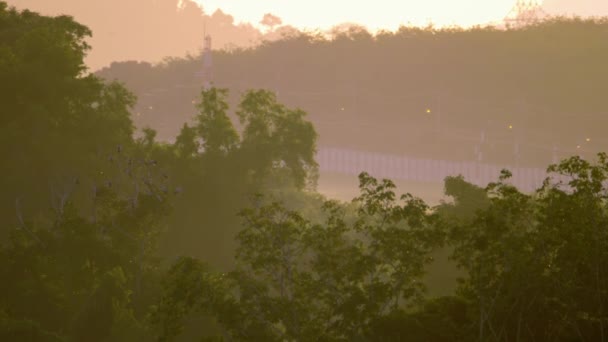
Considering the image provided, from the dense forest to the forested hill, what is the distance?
7326 cm

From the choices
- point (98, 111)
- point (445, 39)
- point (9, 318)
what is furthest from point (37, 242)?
point (445, 39)

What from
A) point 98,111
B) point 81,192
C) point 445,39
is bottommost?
point 81,192

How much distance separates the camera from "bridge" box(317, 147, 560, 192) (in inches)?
4936

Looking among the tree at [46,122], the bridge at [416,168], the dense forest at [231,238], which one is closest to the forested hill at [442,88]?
the bridge at [416,168]

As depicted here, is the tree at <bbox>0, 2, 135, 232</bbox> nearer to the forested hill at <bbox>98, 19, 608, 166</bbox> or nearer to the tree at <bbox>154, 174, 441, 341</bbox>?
the tree at <bbox>154, 174, 441, 341</bbox>

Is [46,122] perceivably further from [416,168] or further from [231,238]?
[416,168]

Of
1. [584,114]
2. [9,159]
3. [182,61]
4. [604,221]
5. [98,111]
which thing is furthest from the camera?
[182,61]

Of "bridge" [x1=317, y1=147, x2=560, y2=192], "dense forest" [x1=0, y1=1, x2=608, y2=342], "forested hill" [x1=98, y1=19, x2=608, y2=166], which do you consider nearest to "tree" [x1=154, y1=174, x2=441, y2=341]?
"dense forest" [x1=0, y1=1, x2=608, y2=342]

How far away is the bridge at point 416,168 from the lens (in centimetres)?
12538

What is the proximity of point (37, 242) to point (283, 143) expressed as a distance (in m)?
22.9

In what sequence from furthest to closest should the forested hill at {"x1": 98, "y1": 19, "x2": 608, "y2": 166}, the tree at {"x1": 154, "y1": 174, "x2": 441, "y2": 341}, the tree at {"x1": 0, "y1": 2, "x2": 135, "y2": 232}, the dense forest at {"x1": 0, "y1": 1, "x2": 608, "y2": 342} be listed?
the forested hill at {"x1": 98, "y1": 19, "x2": 608, "y2": 166}, the tree at {"x1": 0, "y1": 2, "x2": 135, "y2": 232}, the tree at {"x1": 154, "y1": 174, "x2": 441, "y2": 341}, the dense forest at {"x1": 0, "y1": 1, "x2": 608, "y2": 342}

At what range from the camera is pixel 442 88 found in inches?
5994

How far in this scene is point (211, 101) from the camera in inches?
2403

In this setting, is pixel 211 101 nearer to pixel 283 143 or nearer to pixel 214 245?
pixel 283 143
